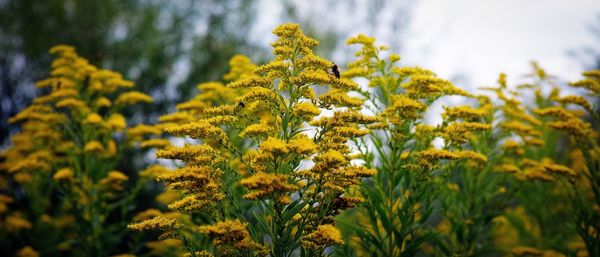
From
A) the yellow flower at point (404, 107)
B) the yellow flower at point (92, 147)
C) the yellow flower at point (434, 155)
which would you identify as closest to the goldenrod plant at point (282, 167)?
the yellow flower at point (404, 107)

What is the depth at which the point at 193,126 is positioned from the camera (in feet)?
11.8

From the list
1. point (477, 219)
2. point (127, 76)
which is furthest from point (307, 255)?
point (127, 76)

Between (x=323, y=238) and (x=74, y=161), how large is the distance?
4.60 metres

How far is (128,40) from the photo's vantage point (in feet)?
40.5

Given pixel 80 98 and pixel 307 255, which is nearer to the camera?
pixel 307 255

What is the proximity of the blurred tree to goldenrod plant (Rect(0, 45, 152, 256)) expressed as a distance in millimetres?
3859

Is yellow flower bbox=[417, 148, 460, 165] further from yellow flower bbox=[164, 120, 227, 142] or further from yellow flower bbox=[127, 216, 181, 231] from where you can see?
yellow flower bbox=[127, 216, 181, 231]

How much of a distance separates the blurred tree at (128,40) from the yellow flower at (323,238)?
9.01 meters

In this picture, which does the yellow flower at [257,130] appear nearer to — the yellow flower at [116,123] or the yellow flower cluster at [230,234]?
the yellow flower cluster at [230,234]

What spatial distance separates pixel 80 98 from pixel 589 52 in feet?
43.3

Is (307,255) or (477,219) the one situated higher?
(477,219)

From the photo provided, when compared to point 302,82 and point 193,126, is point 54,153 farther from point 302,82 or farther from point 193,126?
point 302,82

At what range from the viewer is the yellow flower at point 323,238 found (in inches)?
129

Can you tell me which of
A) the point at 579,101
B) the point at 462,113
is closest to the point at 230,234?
the point at 462,113
